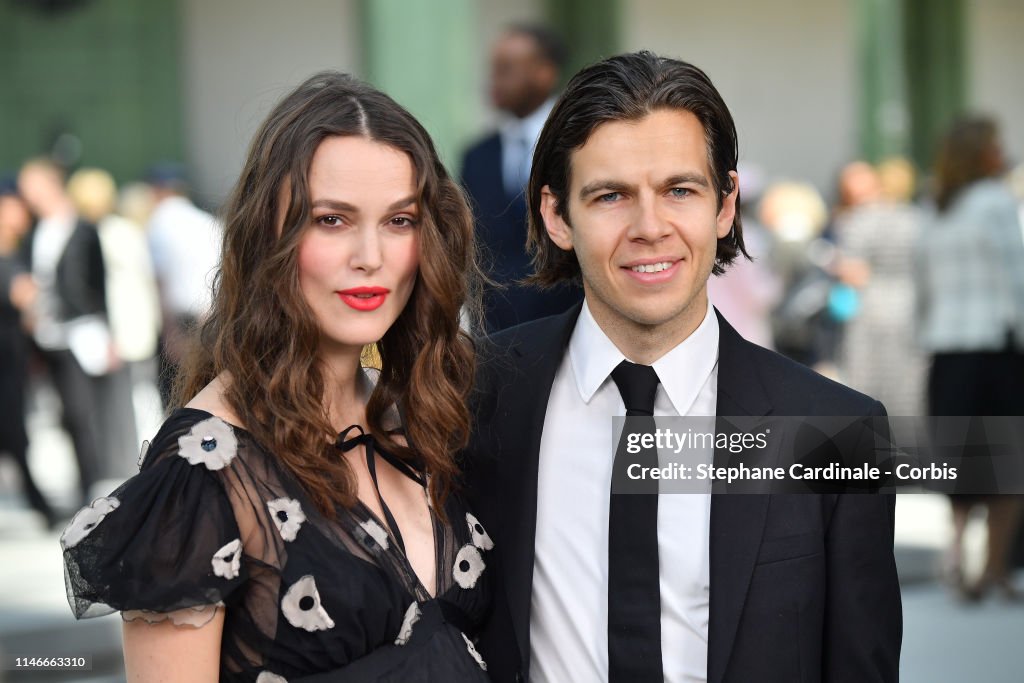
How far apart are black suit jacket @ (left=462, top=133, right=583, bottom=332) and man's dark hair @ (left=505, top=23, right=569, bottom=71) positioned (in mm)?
419

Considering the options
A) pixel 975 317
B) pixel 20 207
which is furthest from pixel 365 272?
pixel 20 207

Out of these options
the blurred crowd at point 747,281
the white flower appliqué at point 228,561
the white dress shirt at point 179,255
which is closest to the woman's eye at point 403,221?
the white flower appliqué at point 228,561

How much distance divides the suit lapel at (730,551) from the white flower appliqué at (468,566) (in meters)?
0.43

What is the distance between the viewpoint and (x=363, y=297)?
2500 millimetres

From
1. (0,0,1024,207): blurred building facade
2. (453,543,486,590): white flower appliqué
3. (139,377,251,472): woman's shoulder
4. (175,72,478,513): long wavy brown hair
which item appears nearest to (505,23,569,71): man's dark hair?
(175,72,478,513): long wavy brown hair

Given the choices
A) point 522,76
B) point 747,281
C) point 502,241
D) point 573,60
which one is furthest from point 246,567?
point 573,60

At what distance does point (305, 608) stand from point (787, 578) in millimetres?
824

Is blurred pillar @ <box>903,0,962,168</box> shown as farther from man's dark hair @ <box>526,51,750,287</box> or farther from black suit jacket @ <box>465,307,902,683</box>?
black suit jacket @ <box>465,307,902,683</box>

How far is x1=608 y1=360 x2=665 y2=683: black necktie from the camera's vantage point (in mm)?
2455

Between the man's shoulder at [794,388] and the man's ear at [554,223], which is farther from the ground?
the man's ear at [554,223]

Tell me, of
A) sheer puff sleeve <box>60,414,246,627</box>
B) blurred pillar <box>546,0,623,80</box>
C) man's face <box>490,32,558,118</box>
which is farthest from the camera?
blurred pillar <box>546,0,623,80</box>

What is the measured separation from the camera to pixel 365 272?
8.13 feet

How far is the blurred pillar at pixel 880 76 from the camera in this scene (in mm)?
11727

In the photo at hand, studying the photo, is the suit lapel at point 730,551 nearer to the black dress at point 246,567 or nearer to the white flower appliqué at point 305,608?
the black dress at point 246,567
